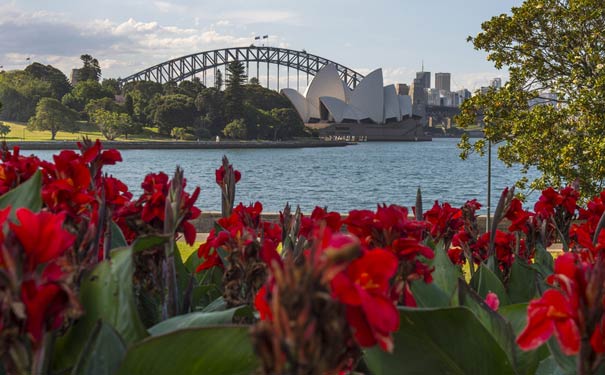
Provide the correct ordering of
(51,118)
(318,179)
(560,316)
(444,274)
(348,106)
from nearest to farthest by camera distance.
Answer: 1. (560,316)
2. (444,274)
3. (318,179)
4. (51,118)
5. (348,106)

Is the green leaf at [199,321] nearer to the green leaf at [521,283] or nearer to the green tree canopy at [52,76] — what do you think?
the green leaf at [521,283]

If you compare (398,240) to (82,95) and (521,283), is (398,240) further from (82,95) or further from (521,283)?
(82,95)

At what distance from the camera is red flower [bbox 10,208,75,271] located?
59 centimetres

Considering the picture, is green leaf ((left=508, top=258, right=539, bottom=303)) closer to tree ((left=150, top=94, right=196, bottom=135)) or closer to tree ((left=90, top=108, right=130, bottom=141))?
tree ((left=90, top=108, right=130, bottom=141))

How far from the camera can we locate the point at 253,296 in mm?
984

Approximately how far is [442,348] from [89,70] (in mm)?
83981

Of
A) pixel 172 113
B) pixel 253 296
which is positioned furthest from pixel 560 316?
pixel 172 113

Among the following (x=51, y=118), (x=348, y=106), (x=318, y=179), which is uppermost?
(x=348, y=106)

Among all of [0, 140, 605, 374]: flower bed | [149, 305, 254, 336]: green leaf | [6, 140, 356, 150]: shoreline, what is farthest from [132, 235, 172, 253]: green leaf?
[6, 140, 356, 150]: shoreline

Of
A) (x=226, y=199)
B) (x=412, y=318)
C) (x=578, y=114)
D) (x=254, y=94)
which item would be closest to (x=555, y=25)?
(x=578, y=114)

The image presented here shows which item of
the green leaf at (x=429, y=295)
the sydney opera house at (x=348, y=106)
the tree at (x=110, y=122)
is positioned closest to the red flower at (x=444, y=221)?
the green leaf at (x=429, y=295)

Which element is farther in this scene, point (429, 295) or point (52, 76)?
point (52, 76)

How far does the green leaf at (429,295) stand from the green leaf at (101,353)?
1.67 ft

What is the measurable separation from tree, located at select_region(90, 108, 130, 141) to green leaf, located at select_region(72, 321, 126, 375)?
2341 inches
